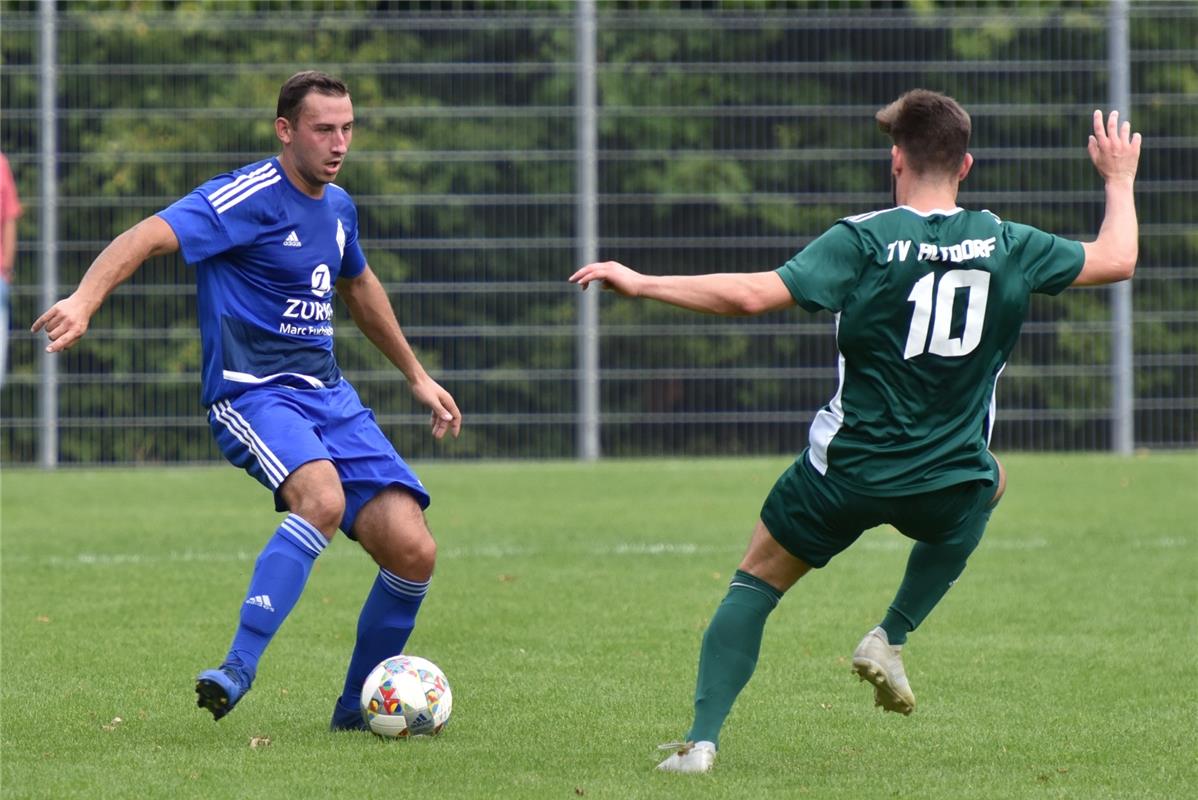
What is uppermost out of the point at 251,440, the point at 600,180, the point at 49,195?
the point at 600,180

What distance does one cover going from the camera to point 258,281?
5.93 metres

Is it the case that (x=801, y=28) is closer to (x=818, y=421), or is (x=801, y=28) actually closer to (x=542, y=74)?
(x=542, y=74)

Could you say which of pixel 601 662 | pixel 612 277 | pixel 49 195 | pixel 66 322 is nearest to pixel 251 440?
pixel 66 322

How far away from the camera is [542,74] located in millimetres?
17688

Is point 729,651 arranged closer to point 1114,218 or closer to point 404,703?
point 404,703

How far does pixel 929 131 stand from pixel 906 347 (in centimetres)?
57

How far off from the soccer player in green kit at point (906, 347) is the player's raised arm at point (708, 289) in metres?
0.01

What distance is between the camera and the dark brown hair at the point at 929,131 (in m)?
5.07

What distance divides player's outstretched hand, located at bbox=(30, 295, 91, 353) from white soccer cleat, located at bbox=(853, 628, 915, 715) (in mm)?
2351

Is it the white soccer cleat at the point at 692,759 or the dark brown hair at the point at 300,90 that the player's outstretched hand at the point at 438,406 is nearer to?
the dark brown hair at the point at 300,90

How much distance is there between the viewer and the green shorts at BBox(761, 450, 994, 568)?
519 centimetres

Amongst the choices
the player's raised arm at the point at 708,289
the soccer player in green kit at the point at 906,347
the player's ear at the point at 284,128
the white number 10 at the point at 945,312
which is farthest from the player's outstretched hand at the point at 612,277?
the player's ear at the point at 284,128

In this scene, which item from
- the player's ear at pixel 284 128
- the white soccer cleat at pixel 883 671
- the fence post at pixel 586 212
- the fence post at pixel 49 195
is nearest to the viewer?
the white soccer cleat at pixel 883 671

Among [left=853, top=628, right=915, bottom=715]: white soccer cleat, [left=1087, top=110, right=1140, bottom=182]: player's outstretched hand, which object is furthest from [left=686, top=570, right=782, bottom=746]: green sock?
[left=1087, top=110, right=1140, bottom=182]: player's outstretched hand
